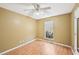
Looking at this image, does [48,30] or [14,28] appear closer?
[48,30]

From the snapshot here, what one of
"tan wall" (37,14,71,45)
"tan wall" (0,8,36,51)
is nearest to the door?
"tan wall" (37,14,71,45)

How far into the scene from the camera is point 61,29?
2.23 meters

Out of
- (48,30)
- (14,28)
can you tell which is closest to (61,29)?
(48,30)

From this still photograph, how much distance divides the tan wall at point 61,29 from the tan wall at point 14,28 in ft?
1.06

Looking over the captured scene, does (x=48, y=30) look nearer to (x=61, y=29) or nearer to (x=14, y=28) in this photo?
(x=61, y=29)

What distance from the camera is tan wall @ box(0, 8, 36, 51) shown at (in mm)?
2467

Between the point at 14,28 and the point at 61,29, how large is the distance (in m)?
1.27

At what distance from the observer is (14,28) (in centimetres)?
268

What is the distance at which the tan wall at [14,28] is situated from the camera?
2.47 metres

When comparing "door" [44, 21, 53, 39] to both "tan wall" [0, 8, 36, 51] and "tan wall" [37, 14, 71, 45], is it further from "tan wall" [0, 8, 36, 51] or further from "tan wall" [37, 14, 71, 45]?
"tan wall" [0, 8, 36, 51]

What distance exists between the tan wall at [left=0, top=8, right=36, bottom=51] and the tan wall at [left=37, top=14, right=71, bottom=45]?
0.32 m

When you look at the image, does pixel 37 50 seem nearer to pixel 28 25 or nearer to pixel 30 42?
pixel 30 42

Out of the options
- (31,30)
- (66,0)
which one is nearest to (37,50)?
(31,30)

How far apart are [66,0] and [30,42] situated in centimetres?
135
